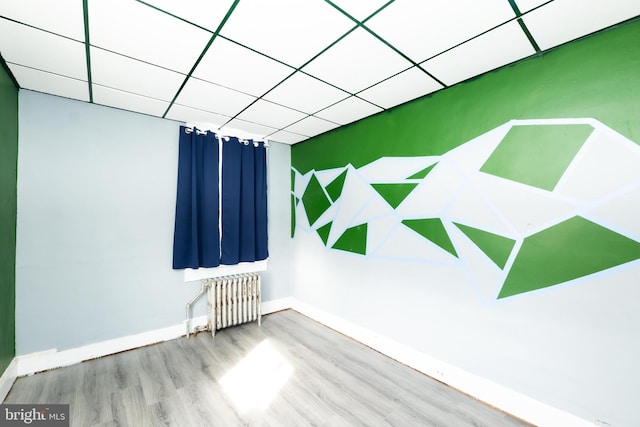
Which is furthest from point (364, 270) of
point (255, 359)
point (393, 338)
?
point (255, 359)

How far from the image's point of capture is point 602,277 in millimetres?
1692

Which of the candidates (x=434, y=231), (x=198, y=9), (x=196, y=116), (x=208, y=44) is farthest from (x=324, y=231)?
(x=198, y=9)

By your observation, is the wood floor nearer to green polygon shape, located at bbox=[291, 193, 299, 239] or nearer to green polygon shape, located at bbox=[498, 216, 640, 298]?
green polygon shape, located at bbox=[498, 216, 640, 298]

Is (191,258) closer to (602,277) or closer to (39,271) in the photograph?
(39,271)

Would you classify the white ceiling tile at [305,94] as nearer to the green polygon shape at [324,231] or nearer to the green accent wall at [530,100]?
the green accent wall at [530,100]

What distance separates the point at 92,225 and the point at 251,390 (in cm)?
239

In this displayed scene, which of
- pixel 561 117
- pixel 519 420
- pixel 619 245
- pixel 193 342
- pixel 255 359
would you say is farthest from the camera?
pixel 193 342

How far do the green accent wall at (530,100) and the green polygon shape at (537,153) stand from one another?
11 cm

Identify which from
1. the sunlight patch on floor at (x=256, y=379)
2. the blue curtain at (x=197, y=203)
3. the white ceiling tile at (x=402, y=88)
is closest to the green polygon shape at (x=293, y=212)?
the blue curtain at (x=197, y=203)

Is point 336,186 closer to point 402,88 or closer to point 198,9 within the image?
point 402,88

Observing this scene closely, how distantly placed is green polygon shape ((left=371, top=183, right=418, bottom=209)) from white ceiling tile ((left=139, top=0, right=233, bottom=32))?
6.92ft

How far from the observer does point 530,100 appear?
1.98m

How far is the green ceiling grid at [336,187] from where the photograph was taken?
11.6 ft

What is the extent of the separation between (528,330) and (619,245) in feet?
2.68
